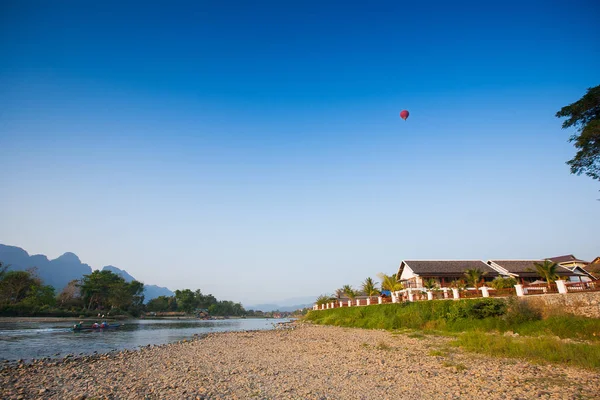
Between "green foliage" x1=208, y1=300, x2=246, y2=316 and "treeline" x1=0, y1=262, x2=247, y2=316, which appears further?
"green foliage" x1=208, y1=300, x2=246, y2=316

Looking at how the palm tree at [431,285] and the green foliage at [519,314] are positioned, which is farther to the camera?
the palm tree at [431,285]

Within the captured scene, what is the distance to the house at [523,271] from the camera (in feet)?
136

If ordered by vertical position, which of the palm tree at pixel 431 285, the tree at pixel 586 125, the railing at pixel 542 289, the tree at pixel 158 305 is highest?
the tree at pixel 586 125

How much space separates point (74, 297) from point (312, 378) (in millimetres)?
99690

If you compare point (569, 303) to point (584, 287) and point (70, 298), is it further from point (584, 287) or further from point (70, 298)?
point (70, 298)

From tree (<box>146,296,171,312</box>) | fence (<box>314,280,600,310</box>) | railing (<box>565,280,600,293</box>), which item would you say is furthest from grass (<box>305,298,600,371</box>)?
tree (<box>146,296,171,312</box>)

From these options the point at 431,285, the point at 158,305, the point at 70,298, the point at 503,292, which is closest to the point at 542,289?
the point at 503,292

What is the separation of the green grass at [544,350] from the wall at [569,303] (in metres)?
6.23

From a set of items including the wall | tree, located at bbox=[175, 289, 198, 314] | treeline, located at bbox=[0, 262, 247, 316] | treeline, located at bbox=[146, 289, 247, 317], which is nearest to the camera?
the wall

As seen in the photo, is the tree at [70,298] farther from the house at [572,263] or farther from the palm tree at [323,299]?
the house at [572,263]

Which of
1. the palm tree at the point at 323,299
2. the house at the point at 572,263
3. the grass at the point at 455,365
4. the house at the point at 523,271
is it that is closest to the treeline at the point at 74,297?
the palm tree at the point at 323,299

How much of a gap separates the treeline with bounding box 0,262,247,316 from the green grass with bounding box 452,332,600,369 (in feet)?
288

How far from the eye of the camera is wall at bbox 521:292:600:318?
18.2 metres

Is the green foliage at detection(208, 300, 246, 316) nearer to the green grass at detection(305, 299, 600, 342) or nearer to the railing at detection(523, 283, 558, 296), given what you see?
the green grass at detection(305, 299, 600, 342)
